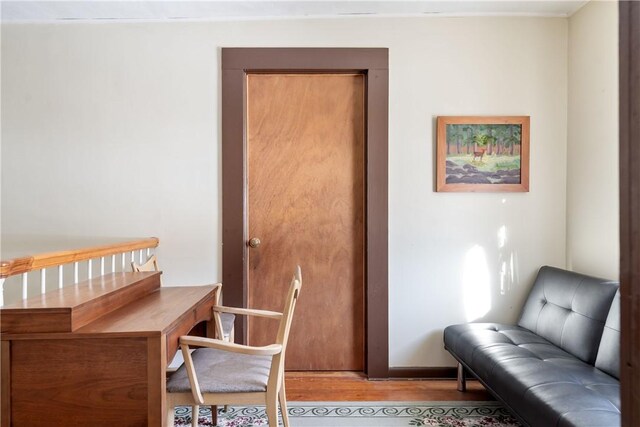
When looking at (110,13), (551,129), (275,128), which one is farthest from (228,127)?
(551,129)

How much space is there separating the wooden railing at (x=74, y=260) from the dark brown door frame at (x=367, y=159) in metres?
0.54

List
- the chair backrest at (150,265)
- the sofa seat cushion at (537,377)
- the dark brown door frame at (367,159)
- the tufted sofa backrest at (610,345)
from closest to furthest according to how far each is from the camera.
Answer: the sofa seat cushion at (537,377) → the tufted sofa backrest at (610,345) → the chair backrest at (150,265) → the dark brown door frame at (367,159)

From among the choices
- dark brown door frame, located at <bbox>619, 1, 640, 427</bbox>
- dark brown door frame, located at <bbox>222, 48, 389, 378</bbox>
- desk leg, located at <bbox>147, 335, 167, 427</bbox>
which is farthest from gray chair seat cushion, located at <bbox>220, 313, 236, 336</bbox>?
dark brown door frame, located at <bbox>619, 1, 640, 427</bbox>

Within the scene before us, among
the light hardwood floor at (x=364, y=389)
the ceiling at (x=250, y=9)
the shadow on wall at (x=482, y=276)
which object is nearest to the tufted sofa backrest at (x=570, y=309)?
the shadow on wall at (x=482, y=276)

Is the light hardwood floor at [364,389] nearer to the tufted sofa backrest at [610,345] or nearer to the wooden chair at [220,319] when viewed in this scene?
the wooden chair at [220,319]

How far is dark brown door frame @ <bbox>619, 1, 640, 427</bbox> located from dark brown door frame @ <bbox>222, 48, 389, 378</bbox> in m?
2.08

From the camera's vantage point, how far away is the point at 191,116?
2.65m

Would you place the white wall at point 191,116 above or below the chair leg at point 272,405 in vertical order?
above

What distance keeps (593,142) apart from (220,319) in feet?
7.91

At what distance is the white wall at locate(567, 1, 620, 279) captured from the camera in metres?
2.27

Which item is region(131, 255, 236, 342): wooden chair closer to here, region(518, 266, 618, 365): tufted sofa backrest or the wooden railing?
the wooden railing

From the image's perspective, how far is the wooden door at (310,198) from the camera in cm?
272

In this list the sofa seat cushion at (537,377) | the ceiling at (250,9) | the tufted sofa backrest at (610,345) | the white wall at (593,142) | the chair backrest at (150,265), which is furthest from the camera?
the ceiling at (250,9)

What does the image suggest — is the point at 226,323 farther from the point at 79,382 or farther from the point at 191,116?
the point at 191,116
